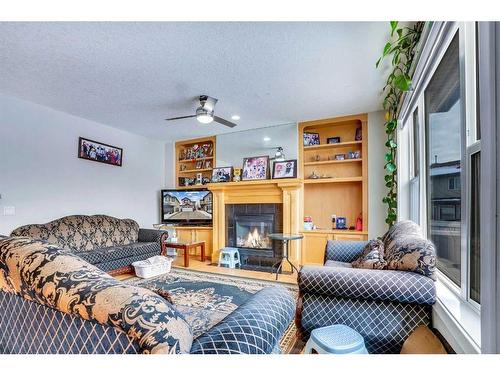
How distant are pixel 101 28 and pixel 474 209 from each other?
2690 mm

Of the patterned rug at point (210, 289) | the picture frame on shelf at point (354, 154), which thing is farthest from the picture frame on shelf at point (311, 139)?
the patterned rug at point (210, 289)

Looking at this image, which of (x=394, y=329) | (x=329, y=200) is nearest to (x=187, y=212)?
(x=329, y=200)

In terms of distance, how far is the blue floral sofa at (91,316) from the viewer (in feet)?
1.99

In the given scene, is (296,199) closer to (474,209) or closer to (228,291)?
(228,291)

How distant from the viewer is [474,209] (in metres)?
1.20

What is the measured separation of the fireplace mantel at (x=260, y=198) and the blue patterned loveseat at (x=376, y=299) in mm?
2481

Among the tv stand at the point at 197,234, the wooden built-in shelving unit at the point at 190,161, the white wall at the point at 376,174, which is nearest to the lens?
the white wall at the point at 376,174

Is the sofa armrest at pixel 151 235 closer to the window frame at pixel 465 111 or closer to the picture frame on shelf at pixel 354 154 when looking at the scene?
the picture frame on shelf at pixel 354 154

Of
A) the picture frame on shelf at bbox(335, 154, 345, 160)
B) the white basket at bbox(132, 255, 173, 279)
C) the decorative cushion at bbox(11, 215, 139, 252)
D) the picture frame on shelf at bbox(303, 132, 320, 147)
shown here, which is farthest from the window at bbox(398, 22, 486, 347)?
the decorative cushion at bbox(11, 215, 139, 252)

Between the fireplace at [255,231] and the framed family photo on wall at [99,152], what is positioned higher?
the framed family photo on wall at [99,152]

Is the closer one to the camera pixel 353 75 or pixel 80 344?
pixel 80 344

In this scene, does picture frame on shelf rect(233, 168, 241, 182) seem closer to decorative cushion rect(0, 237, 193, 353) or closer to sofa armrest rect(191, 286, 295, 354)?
sofa armrest rect(191, 286, 295, 354)

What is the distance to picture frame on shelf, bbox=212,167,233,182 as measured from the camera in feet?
16.0

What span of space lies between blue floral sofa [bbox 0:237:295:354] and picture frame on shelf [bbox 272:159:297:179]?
11.1 ft
